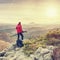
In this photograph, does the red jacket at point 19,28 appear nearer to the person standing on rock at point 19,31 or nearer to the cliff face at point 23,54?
the person standing on rock at point 19,31

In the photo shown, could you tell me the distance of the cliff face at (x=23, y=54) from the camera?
99.8 inches

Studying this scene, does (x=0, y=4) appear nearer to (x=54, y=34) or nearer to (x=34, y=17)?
(x=34, y=17)

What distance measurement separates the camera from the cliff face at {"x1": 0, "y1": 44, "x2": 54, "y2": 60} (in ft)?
8.32

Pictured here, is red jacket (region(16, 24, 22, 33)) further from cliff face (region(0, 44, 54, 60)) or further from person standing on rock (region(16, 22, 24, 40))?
cliff face (region(0, 44, 54, 60))

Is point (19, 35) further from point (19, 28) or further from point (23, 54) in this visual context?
point (23, 54)

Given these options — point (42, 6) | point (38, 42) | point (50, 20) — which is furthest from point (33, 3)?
point (38, 42)

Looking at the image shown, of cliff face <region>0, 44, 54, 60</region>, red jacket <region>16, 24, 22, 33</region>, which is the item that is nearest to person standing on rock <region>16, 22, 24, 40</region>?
red jacket <region>16, 24, 22, 33</region>

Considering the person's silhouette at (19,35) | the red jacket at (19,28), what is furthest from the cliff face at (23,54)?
the red jacket at (19,28)

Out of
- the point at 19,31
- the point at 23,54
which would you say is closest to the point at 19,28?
the point at 19,31

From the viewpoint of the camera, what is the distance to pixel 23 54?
260 cm

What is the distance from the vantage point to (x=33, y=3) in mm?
2727

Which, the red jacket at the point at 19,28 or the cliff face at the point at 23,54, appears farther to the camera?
the red jacket at the point at 19,28

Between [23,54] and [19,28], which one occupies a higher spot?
[19,28]

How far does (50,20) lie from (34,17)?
182 millimetres
